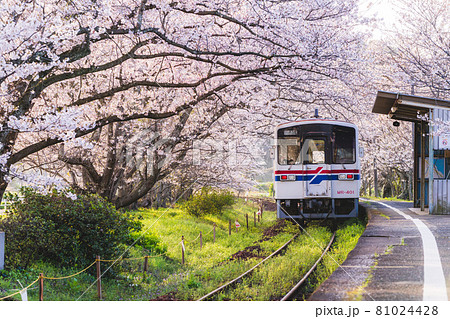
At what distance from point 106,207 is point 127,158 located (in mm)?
4934

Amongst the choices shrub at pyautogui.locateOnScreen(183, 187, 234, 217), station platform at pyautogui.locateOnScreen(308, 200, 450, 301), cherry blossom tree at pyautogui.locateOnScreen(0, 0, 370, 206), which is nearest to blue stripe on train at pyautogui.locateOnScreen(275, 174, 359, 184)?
station platform at pyautogui.locateOnScreen(308, 200, 450, 301)

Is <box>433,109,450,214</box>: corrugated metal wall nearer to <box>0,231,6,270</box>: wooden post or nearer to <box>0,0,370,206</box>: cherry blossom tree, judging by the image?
<box>0,0,370,206</box>: cherry blossom tree

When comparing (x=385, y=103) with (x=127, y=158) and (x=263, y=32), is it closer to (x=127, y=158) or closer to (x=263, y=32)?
(x=263, y=32)

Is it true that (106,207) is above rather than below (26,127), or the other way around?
below

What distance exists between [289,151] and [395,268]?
20.6 feet

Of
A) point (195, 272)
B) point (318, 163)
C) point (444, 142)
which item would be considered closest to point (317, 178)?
point (318, 163)

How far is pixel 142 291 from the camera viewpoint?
28.7 ft

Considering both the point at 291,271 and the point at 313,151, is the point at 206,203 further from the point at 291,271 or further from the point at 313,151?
the point at 291,271

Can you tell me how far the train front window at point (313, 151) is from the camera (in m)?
12.8

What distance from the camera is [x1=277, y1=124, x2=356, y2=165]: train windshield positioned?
12.7 m

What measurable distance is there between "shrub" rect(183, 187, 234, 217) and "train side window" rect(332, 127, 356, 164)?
364 inches

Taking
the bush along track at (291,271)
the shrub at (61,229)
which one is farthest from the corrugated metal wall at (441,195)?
the shrub at (61,229)

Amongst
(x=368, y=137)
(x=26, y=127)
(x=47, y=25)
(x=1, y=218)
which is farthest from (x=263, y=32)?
(x=368, y=137)

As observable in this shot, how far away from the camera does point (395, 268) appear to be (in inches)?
273
